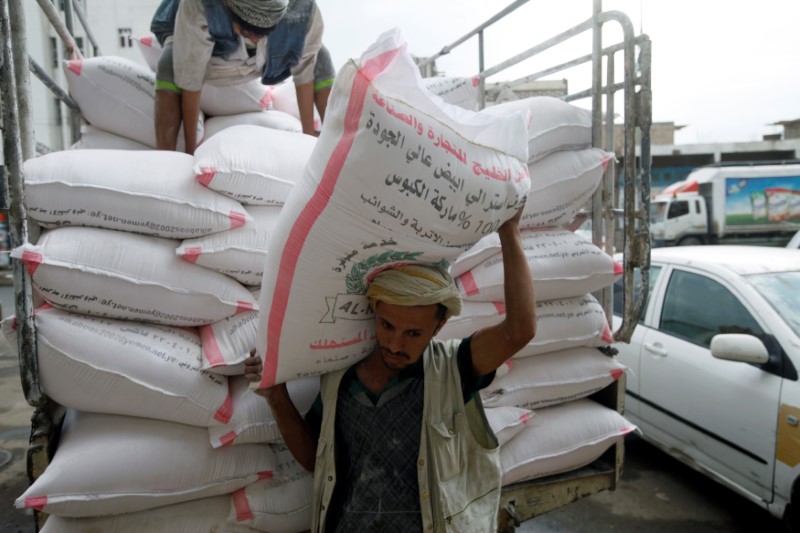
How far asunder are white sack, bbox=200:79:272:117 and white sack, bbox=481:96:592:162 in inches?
55.6

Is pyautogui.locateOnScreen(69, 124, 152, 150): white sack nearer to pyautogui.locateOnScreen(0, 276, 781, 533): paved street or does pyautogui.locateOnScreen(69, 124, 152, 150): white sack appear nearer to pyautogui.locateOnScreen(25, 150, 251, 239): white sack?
pyautogui.locateOnScreen(25, 150, 251, 239): white sack

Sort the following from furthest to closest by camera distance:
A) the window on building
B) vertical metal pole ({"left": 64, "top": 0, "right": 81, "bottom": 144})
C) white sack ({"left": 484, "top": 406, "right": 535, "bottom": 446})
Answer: the window on building < vertical metal pole ({"left": 64, "top": 0, "right": 81, "bottom": 144}) < white sack ({"left": 484, "top": 406, "right": 535, "bottom": 446})

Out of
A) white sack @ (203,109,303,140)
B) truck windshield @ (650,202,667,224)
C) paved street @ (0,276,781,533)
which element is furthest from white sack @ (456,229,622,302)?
truck windshield @ (650,202,667,224)

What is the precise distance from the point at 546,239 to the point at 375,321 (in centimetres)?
98

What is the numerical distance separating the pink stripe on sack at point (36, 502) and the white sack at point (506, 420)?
126 centimetres

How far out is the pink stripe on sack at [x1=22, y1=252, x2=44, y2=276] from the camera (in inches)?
55.5

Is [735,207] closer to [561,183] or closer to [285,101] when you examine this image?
[285,101]

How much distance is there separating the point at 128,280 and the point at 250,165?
51 cm

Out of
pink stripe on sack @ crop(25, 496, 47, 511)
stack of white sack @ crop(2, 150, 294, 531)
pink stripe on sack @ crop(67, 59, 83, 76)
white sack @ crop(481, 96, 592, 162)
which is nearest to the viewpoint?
pink stripe on sack @ crop(25, 496, 47, 511)

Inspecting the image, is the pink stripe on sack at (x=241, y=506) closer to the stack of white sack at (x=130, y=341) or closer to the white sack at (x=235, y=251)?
the stack of white sack at (x=130, y=341)

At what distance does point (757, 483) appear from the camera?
2.98 metres

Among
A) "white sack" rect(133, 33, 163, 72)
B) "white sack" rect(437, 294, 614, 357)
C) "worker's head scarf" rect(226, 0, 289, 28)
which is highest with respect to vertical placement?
"white sack" rect(133, 33, 163, 72)

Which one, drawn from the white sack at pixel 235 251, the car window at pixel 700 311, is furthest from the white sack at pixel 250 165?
the car window at pixel 700 311

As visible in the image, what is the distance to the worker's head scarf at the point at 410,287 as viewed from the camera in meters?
1.26
